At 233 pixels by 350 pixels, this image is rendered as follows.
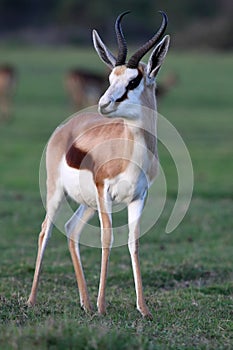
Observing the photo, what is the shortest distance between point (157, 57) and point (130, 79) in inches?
13.4

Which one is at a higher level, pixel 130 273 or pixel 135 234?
pixel 135 234

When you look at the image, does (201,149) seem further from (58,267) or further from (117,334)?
(117,334)

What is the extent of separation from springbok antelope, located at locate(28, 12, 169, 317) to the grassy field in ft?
1.46

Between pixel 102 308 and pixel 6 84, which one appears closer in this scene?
pixel 102 308

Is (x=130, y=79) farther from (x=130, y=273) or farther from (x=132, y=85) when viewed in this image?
(x=130, y=273)

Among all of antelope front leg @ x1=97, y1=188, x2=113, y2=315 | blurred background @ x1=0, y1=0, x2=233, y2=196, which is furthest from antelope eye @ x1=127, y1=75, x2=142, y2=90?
blurred background @ x1=0, y1=0, x2=233, y2=196

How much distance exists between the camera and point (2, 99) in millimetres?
30109

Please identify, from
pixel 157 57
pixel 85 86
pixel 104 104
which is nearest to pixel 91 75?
pixel 85 86

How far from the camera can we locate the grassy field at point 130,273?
17.7 feet

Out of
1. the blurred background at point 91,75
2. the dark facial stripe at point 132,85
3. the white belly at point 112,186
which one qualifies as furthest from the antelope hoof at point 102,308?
the blurred background at point 91,75

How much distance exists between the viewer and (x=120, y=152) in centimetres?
696

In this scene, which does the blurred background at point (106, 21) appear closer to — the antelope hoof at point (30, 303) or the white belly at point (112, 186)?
the white belly at point (112, 186)

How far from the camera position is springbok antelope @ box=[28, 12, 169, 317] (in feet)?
22.2

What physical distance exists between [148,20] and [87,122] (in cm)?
5813
